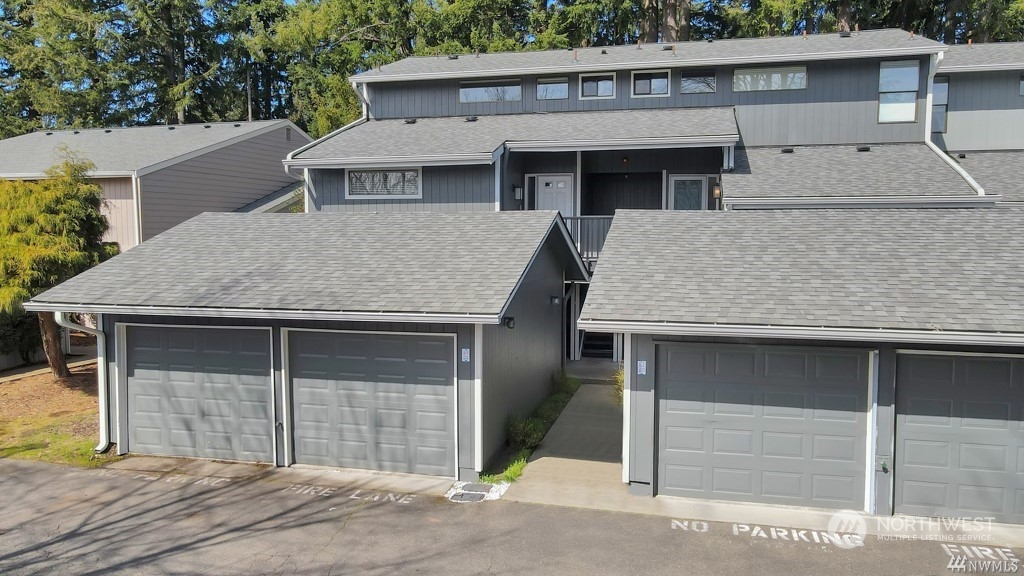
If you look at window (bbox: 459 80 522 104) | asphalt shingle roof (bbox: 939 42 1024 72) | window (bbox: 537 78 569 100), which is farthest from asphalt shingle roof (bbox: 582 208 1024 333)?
asphalt shingle roof (bbox: 939 42 1024 72)

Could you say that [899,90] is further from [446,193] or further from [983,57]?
[446,193]

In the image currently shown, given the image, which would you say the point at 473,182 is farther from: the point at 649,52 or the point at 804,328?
the point at 804,328

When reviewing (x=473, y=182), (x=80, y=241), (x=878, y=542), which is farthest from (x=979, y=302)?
(x=80, y=241)

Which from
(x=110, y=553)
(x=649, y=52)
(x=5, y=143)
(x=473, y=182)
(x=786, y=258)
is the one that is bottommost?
(x=110, y=553)

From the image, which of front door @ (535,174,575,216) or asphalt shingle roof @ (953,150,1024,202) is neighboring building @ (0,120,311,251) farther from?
asphalt shingle roof @ (953,150,1024,202)

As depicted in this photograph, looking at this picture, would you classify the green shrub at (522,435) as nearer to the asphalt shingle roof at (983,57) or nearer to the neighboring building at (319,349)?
the neighboring building at (319,349)

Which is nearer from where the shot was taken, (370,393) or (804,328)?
(804,328)
